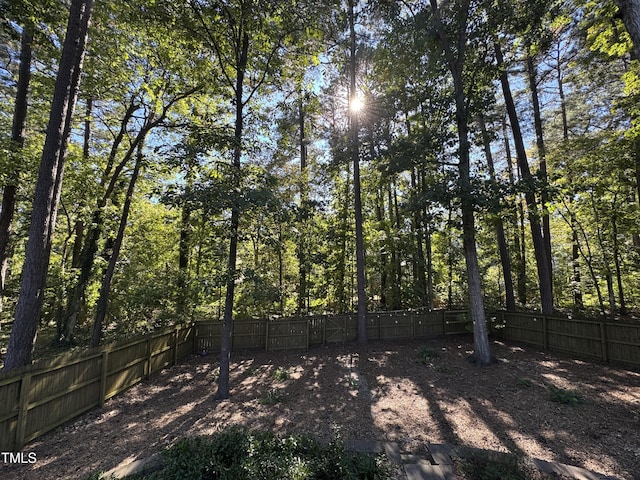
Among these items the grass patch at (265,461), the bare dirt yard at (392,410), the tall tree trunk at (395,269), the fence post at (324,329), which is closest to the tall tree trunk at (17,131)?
the bare dirt yard at (392,410)

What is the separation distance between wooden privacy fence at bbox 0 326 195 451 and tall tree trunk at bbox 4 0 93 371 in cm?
68

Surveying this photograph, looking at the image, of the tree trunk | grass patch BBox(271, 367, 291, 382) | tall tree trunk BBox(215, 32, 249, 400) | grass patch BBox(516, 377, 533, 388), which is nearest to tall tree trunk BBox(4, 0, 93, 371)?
tall tree trunk BBox(215, 32, 249, 400)

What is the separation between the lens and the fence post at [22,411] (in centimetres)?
357

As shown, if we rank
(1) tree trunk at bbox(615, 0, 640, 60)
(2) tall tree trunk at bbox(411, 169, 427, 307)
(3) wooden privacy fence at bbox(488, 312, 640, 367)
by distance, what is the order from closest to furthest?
(1) tree trunk at bbox(615, 0, 640, 60) < (3) wooden privacy fence at bbox(488, 312, 640, 367) < (2) tall tree trunk at bbox(411, 169, 427, 307)

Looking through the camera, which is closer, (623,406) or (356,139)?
(623,406)

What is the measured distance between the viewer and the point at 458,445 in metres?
3.63

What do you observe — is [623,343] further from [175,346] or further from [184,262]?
[184,262]

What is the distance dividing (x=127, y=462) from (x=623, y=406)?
736 cm

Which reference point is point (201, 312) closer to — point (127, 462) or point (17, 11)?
point (127, 462)

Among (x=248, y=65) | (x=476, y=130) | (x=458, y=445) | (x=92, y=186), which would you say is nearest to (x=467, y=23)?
(x=476, y=130)

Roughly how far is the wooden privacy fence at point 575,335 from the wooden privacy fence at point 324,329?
1340mm

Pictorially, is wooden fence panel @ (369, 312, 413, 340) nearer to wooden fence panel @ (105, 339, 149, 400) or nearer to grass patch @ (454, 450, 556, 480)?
grass patch @ (454, 450, 556, 480)

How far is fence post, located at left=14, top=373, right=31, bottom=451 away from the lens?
3.57 m

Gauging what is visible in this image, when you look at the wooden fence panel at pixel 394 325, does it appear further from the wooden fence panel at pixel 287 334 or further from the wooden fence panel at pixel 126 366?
the wooden fence panel at pixel 126 366
